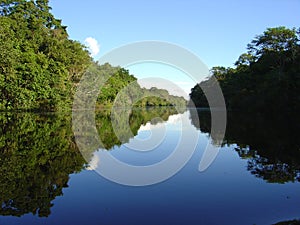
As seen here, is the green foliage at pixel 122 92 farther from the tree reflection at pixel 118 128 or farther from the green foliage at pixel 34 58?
the tree reflection at pixel 118 128

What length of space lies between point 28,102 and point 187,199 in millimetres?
35697

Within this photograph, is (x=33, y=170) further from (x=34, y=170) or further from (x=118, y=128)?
(x=118, y=128)

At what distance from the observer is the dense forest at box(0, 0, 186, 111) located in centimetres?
3488

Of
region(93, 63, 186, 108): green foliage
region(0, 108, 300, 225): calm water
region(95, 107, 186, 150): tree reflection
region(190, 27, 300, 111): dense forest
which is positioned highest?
region(93, 63, 186, 108): green foliage

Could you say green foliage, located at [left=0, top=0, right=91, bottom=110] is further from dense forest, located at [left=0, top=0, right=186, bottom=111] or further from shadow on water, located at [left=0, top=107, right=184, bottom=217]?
shadow on water, located at [left=0, top=107, right=184, bottom=217]

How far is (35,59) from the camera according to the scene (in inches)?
1513

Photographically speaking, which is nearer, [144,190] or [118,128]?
[144,190]

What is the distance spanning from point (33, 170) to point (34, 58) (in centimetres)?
3255

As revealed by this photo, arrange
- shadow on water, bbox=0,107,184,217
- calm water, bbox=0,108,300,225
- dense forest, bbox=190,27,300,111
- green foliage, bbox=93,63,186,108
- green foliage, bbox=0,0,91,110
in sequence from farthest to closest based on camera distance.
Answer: green foliage, bbox=93,63,186,108
dense forest, bbox=190,27,300,111
green foliage, bbox=0,0,91,110
shadow on water, bbox=0,107,184,217
calm water, bbox=0,108,300,225

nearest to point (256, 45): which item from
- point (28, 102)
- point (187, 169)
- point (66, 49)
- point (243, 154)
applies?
point (66, 49)

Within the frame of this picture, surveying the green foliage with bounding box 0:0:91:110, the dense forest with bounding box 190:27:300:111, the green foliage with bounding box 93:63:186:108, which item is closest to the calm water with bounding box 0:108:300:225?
the green foliage with bounding box 0:0:91:110

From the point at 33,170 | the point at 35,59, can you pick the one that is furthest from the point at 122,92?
the point at 33,170

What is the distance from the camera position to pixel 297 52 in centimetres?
4041

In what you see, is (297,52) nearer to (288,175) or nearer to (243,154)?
(243,154)
